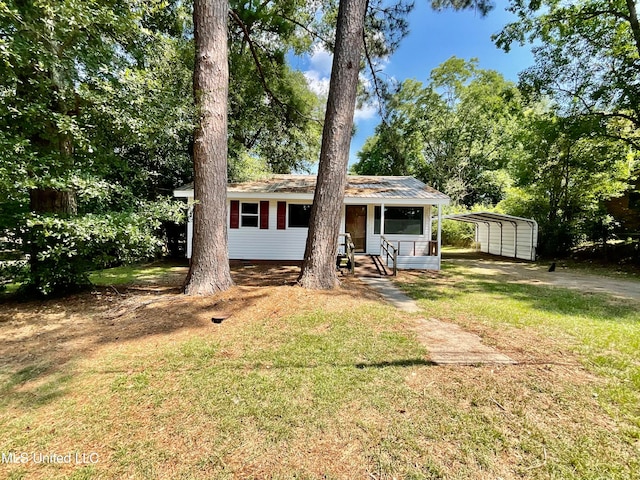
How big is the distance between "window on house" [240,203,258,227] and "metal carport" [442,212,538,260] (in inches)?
333

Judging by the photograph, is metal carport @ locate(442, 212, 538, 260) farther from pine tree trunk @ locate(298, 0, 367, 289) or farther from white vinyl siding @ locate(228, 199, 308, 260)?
pine tree trunk @ locate(298, 0, 367, 289)

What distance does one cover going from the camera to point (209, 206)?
5.47 metres

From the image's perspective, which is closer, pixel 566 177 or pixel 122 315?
pixel 122 315

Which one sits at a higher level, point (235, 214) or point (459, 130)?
point (459, 130)

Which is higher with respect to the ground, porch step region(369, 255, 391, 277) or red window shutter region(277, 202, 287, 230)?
red window shutter region(277, 202, 287, 230)

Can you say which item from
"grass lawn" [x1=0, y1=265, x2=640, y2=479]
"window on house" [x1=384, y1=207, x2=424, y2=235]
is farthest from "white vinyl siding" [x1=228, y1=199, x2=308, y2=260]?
"grass lawn" [x1=0, y1=265, x2=640, y2=479]

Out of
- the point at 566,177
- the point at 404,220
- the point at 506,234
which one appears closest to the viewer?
the point at 404,220

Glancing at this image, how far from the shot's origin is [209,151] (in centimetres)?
551

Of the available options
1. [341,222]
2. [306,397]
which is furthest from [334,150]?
[341,222]

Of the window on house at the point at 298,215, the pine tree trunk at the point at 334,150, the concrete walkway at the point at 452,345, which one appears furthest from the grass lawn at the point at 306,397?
the window on house at the point at 298,215

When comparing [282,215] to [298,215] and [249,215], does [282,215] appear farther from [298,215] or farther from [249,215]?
[249,215]

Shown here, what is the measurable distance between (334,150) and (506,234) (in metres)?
14.1

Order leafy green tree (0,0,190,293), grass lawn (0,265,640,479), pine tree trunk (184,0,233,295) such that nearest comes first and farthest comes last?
grass lawn (0,265,640,479), leafy green tree (0,0,190,293), pine tree trunk (184,0,233,295)

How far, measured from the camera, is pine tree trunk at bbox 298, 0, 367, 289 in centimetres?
582
